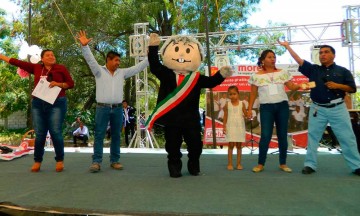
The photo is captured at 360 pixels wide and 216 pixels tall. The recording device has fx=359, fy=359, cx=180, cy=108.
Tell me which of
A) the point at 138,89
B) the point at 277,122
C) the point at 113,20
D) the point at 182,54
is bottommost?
the point at 277,122

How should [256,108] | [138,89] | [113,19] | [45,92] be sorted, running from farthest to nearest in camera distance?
[113,19] → [138,89] → [256,108] → [45,92]

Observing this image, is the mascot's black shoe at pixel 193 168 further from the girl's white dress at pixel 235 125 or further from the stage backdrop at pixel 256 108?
the stage backdrop at pixel 256 108

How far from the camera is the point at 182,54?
3631 millimetres

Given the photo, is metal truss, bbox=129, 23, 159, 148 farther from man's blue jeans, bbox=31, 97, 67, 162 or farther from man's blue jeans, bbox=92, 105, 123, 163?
man's blue jeans, bbox=31, 97, 67, 162

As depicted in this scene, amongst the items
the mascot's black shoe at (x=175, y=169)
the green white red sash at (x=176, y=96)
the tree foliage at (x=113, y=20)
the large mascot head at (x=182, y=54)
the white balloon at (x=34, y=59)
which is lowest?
the mascot's black shoe at (x=175, y=169)

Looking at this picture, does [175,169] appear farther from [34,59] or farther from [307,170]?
[34,59]

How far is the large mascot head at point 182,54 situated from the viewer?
11.9 ft

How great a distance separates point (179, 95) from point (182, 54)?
423mm

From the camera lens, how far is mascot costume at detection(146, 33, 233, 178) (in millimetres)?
3568

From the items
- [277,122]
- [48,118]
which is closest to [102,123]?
[48,118]

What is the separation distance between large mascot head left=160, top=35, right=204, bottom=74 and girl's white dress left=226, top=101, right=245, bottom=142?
75 cm

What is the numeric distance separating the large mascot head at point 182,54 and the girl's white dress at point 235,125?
75 cm

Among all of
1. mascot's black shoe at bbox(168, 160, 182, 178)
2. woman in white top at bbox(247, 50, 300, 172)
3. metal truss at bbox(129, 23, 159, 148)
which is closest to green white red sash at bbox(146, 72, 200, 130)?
mascot's black shoe at bbox(168, 160, 182, 178)

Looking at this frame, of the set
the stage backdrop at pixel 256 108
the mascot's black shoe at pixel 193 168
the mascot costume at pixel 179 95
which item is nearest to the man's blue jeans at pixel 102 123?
the mascot costume at pixel 179 95
